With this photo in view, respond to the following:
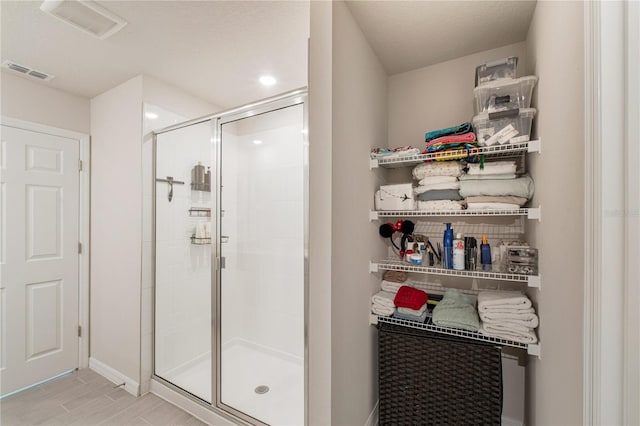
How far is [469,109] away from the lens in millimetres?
1759

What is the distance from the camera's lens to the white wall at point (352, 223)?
125 cm

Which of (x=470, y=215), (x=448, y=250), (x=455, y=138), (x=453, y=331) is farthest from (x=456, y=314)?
(x=455, y=138)

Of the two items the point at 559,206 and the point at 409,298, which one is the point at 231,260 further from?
the point at 559,206

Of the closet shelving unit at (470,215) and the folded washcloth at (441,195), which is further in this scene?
the folded washcloth at (441,195)

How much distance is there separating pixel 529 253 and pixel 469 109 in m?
0.94

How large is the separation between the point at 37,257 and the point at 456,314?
307 centimetres

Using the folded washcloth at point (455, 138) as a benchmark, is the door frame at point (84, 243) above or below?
below

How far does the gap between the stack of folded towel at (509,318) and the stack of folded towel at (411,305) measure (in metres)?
0.28

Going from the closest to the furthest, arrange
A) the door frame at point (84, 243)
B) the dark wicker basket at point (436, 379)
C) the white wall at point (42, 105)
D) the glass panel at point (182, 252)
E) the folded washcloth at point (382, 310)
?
1. the dark wicker basket at point (436, 379)
2. the folded washcloth at point (382, 310)
3. the white wall at point (42, 105)
4. the glass panel at point (182, 252)
5. the door frame at point (84, 243)

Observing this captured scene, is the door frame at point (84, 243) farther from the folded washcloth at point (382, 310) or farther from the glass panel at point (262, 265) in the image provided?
the folded washcloth at point (382, 310)

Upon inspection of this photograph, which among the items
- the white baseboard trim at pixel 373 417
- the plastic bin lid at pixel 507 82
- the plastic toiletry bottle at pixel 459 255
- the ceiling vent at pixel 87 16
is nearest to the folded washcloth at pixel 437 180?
the plastic toiletry bottle at pixel 459 255

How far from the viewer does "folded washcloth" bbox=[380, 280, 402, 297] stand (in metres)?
1.73

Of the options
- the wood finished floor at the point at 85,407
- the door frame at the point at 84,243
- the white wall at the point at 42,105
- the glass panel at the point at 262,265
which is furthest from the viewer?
the door frame at the point at 84,243

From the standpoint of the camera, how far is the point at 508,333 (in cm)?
134
